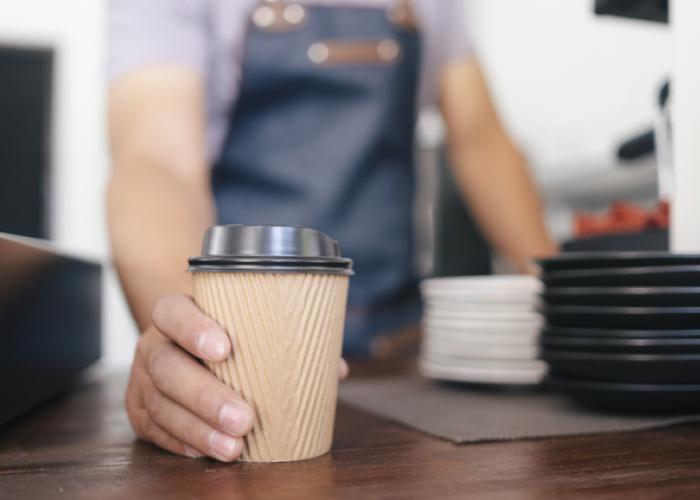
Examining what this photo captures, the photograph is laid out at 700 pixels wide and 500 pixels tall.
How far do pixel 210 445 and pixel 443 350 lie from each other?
42cm

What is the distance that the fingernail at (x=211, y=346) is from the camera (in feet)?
1.69

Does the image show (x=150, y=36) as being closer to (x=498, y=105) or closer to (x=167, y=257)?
(x=167, y=257)

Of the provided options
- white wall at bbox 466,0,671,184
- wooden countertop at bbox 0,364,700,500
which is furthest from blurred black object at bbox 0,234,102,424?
white wall at bbox 466,0,671,184

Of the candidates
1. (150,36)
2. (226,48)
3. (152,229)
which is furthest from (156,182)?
(226,48)

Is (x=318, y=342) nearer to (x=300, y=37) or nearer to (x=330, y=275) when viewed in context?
(x=330, y=275)

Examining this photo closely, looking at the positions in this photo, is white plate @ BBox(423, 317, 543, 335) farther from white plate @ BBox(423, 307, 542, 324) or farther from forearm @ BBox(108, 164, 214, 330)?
forearm @ BBox(108, 164, 214, 330)

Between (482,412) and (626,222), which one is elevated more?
(626,222)

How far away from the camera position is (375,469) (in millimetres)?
506

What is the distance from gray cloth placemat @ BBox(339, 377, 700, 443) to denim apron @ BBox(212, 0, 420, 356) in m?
0.47

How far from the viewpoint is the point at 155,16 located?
125cm

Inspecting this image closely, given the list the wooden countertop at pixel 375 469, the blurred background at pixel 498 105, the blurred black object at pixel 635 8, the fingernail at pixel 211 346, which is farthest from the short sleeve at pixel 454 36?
the fingernail at pixel 211 346

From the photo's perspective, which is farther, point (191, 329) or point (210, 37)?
point (210, 37)

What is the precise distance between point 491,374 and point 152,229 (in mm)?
448

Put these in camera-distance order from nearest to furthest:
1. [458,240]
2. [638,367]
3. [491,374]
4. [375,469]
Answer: [375,469]
[638,367]
[491,374]
[458,240]
